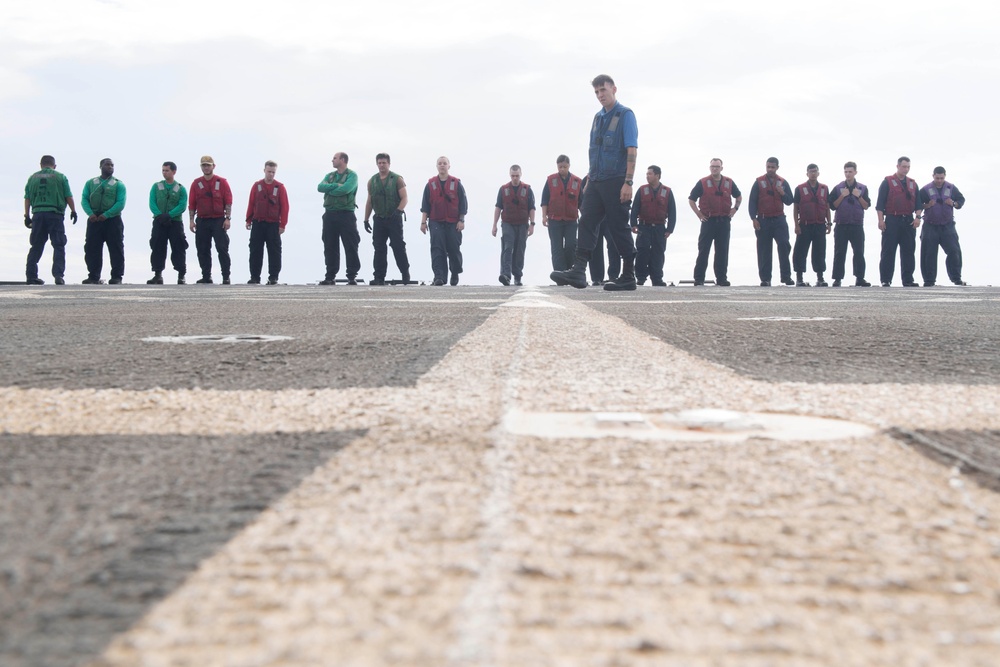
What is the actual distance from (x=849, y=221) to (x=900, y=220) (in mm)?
790

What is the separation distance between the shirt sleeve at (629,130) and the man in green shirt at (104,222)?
7831 millimetres

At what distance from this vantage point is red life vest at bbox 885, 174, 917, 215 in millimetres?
14719

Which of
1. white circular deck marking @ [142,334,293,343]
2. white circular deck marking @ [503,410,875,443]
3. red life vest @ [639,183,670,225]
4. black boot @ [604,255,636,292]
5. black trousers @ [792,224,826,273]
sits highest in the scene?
red life vest @ [639,183,670,225]

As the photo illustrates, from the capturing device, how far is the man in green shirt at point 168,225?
1322cm

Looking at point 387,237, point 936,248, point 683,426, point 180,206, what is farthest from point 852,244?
point 683,426

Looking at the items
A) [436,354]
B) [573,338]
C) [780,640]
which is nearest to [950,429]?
[780,640]

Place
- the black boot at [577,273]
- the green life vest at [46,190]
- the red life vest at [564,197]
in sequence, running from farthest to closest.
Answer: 1. the red life vest at [564,197]
2. the green life vest at [46,190]
3. the black boot at [577,273]

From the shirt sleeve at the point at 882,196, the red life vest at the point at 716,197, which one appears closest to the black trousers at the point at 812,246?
the shirt sleeve at the point at 882,196

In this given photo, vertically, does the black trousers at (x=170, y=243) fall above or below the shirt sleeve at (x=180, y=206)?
below

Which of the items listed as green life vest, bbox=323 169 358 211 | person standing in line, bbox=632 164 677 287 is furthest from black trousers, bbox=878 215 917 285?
green life vest, bbox=323 169 358 211

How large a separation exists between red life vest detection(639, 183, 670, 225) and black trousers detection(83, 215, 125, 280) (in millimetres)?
6888

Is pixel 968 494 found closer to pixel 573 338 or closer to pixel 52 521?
pixel 52 521

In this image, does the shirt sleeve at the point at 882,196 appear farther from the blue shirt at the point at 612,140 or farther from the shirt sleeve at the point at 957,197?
the blue shirt at the point at 612,140

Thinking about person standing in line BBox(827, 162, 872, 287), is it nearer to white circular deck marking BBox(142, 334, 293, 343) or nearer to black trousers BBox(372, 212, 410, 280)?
black trousers BBox(372, 212, 410, 280)
